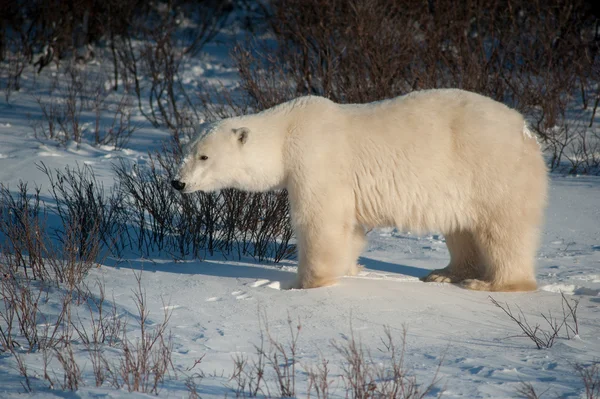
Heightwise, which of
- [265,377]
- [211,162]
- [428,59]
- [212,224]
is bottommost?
[265,377]

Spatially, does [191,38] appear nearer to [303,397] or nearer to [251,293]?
[251,293]

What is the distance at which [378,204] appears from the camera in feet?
16.1

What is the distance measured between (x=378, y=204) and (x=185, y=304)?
1474 millimetres

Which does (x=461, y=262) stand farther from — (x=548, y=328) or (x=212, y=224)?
(x=212, y=224)

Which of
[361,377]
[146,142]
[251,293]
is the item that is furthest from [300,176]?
[146,142]

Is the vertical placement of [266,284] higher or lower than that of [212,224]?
lower

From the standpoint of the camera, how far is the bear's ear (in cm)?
479

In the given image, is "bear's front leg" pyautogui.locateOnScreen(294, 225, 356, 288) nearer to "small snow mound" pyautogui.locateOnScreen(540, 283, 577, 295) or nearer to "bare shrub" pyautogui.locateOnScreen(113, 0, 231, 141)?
"small snow mound" pyautogui.locateOnScreen(540, 283, 577, 295)

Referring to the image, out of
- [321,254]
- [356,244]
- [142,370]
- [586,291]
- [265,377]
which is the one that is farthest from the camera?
[356,244]

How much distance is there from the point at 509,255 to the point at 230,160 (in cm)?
202

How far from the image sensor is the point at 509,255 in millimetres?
4859

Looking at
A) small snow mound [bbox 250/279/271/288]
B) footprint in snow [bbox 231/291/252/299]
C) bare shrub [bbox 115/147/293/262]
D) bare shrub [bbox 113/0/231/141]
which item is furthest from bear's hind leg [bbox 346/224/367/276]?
bare shrub [bbox 113/0/231/141]

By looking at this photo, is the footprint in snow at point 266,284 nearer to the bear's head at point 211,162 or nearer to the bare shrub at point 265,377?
the bear's head at point 211,162

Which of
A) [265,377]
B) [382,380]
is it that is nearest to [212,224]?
[265,377]
